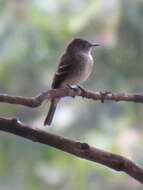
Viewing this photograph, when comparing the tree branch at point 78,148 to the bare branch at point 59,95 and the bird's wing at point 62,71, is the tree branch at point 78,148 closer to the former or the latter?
the bare branch at point 59,95

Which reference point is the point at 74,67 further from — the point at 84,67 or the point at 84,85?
the point at 84,85

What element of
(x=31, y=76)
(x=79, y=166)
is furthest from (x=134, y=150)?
(x=31, y=76)

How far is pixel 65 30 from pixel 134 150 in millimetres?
1184

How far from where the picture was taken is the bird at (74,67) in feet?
9.33

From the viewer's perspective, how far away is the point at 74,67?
2.95 m

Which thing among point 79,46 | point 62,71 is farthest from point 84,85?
point 62,71

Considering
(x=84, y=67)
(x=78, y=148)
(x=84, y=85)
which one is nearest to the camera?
(x=78, y=148)

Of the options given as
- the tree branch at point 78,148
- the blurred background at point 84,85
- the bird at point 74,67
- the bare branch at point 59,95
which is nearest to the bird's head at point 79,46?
the bird at point 74,67

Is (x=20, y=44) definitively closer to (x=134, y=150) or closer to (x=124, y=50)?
(x=124, y=50)

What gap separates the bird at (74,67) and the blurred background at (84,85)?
229 cm

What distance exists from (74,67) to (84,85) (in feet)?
8.64

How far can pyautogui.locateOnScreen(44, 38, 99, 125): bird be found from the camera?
2.84m

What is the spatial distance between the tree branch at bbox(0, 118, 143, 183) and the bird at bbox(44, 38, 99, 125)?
1.15m

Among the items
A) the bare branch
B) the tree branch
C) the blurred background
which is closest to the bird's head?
the bare branch
